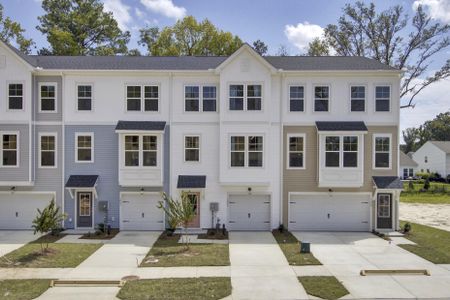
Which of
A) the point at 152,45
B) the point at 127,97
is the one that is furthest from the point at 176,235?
the point at 152,45

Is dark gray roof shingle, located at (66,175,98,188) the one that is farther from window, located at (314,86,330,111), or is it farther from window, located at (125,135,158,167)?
window, located at (314,86,330,111)

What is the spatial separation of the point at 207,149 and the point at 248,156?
7.57 ft

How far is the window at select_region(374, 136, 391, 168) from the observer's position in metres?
19.8

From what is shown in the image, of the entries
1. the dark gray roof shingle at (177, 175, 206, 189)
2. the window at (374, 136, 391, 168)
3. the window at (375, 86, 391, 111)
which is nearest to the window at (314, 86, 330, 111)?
the window at (375, 86, 391, 111)

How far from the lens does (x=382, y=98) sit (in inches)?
784

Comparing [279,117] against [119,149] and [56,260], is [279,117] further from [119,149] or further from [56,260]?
[56,260]

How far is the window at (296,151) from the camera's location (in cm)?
1994

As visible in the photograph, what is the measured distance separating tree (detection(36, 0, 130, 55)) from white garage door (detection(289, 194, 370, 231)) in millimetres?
28208

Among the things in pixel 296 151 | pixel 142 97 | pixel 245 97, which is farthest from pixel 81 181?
pixel 296 151

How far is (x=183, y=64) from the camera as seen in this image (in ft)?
69.0

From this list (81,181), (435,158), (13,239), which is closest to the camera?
(13,239)

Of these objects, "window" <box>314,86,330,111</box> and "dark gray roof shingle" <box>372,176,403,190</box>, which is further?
"window" <box>314,86,330,111</box>

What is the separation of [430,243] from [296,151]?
25.5ft

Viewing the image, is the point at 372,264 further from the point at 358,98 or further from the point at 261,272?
the point at 358,98
